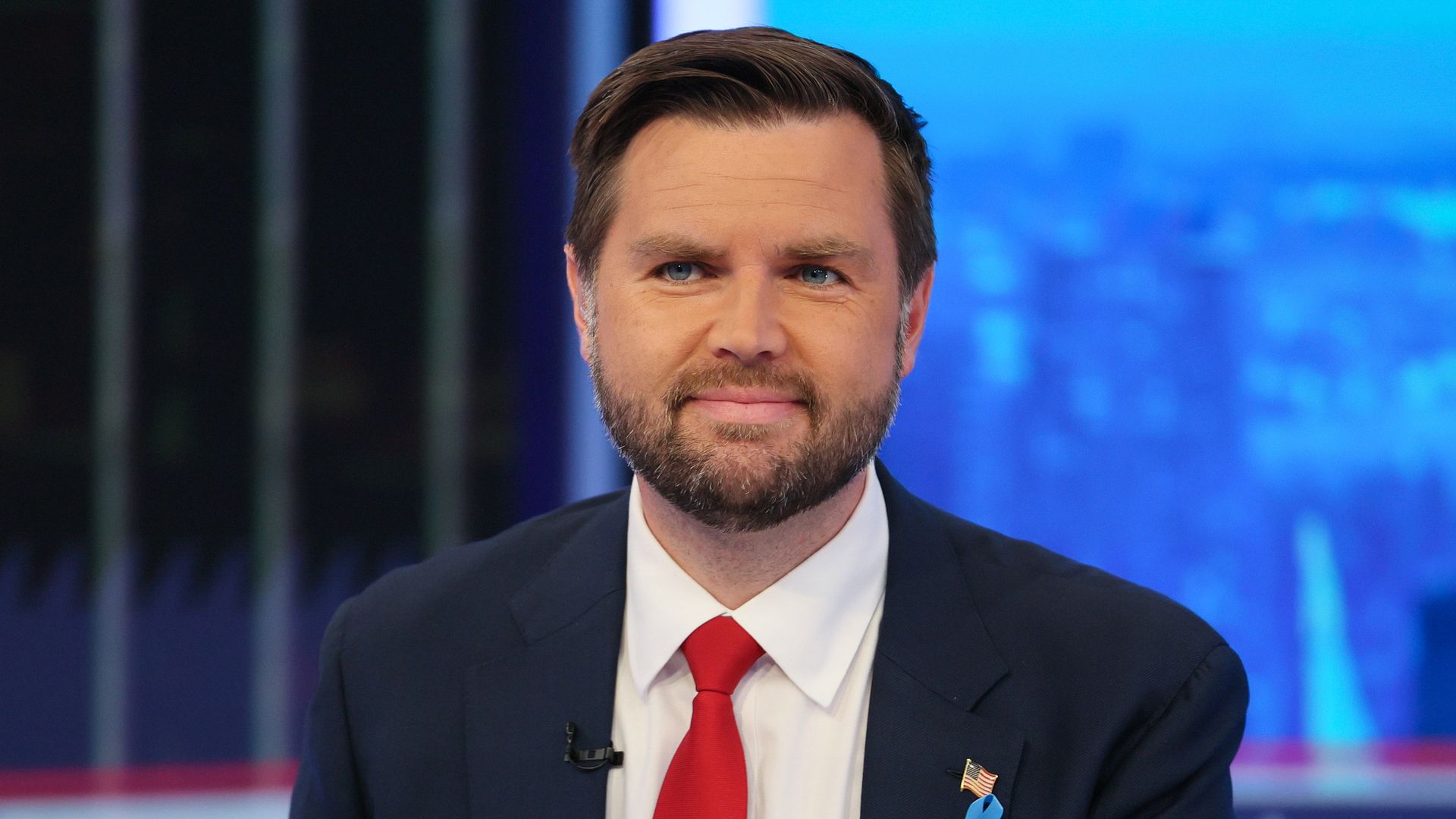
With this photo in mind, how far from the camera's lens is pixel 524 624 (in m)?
1.54

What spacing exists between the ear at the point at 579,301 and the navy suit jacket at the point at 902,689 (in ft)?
0.68

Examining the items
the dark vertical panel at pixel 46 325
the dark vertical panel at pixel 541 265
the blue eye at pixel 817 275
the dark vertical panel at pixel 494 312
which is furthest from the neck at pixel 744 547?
the dark vertical panel at pixel 46 325

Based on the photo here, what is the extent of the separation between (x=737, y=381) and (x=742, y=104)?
0.30 meters

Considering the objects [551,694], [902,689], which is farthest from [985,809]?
[551,694]

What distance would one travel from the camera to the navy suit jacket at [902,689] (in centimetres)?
138

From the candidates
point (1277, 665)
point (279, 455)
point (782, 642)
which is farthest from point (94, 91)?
point (1277, 665)

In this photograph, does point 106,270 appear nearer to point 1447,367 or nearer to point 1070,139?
point 1070,139

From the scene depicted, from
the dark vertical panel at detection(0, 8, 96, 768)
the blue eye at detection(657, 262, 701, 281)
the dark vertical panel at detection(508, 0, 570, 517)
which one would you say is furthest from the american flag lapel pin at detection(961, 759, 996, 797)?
the dark vertical panel at detection(0, 8, 96, 768)

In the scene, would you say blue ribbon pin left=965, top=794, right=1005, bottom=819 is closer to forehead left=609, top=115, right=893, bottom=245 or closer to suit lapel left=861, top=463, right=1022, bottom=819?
suit lapel left=861, top=463, right=1022, bottom=819

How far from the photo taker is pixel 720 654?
1438mm

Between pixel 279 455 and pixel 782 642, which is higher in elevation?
pixel 279 455

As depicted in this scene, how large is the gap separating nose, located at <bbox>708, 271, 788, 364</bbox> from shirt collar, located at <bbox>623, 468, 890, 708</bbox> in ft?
0.84

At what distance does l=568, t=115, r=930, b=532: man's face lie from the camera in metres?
1.37

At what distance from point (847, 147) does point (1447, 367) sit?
3412 mm
